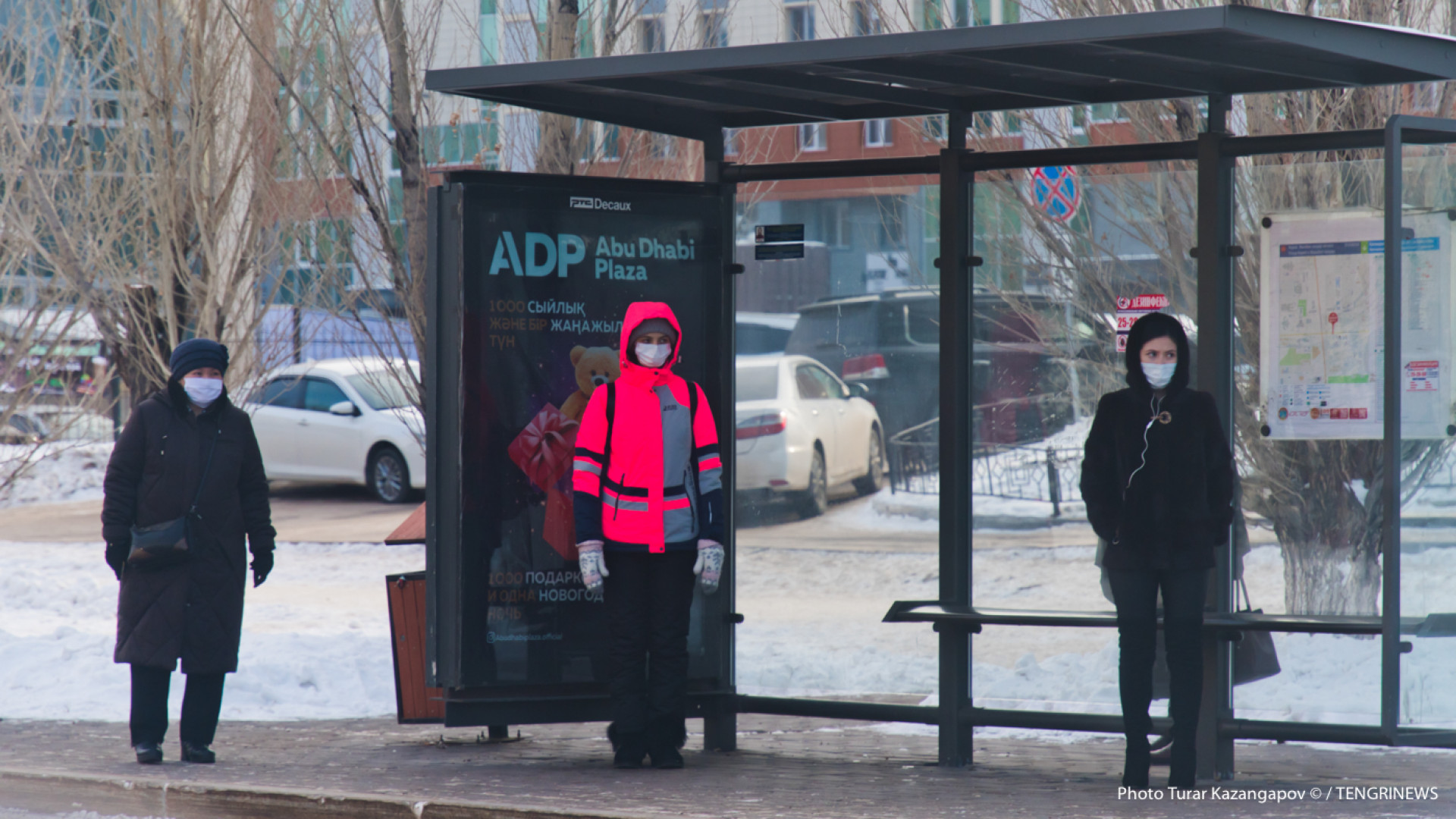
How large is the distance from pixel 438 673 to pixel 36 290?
19.8ft

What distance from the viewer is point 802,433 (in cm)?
714

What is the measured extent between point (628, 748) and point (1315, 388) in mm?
3072

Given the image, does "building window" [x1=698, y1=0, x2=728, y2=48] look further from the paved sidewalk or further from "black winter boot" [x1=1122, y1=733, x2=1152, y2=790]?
"black winter boot" [x1=1122, y1=733, x2=1152, y2=790]

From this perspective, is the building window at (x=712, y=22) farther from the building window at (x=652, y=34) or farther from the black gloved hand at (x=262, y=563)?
the black gloved hand at (x=262, y=563)

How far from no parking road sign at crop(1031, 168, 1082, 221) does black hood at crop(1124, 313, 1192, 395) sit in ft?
3.45

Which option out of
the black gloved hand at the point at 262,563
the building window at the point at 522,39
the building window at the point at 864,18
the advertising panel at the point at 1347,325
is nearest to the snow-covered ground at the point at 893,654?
the advertising panel at the point at 1347,325

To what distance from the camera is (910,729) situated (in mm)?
7926

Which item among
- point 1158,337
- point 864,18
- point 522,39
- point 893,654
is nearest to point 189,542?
point 893,654

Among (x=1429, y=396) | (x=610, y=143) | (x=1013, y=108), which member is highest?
(x=610, y=143)

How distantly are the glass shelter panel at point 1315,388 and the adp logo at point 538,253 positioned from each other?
2731 mm

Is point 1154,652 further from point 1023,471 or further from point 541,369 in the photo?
point 541,369

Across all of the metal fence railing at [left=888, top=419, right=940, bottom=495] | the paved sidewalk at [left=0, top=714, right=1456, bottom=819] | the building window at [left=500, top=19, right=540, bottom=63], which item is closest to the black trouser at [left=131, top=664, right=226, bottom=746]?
the paved sidewalk at [left=0, top=714, right=1456, bottom=819]

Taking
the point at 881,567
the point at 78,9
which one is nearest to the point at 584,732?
the point at 881,567

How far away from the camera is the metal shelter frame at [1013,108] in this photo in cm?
545
